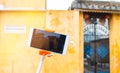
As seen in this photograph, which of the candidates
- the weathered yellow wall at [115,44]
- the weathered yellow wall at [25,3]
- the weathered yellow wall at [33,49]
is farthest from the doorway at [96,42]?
the weathered yellow wall at [25,3]

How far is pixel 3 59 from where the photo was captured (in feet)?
42.9

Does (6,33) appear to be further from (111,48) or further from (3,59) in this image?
(111,48)

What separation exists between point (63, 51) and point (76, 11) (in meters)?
9.49

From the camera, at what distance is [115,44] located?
13.2 m

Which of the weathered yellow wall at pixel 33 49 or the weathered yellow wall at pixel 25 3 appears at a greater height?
the weathered yellow wall at pixel 25 3

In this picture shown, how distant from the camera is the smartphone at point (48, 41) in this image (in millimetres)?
3305

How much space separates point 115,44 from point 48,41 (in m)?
10.2

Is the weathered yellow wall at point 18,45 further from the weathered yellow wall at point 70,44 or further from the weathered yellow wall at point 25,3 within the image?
the weathered yellow wall at point 70,44

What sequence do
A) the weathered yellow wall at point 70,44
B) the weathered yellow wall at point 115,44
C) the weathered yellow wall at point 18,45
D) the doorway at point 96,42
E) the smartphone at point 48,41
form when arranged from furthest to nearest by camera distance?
the doorway at point 96,42, the weathered yellow wall at point 115,44, the weathered yellow wall at point 18,45, the weathered yellow wall at point 70,44, the smartphone at point 48,41

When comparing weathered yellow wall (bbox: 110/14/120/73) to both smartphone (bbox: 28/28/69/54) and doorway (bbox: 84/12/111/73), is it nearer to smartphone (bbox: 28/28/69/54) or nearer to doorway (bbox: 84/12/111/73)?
doorway (bbox: 84/12/111/73)

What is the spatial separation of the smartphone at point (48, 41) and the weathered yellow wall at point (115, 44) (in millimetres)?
10011

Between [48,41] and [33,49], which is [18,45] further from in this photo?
[48,41]

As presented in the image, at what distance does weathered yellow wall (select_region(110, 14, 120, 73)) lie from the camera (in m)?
13.1

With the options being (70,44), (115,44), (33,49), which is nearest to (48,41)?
(70,44)
